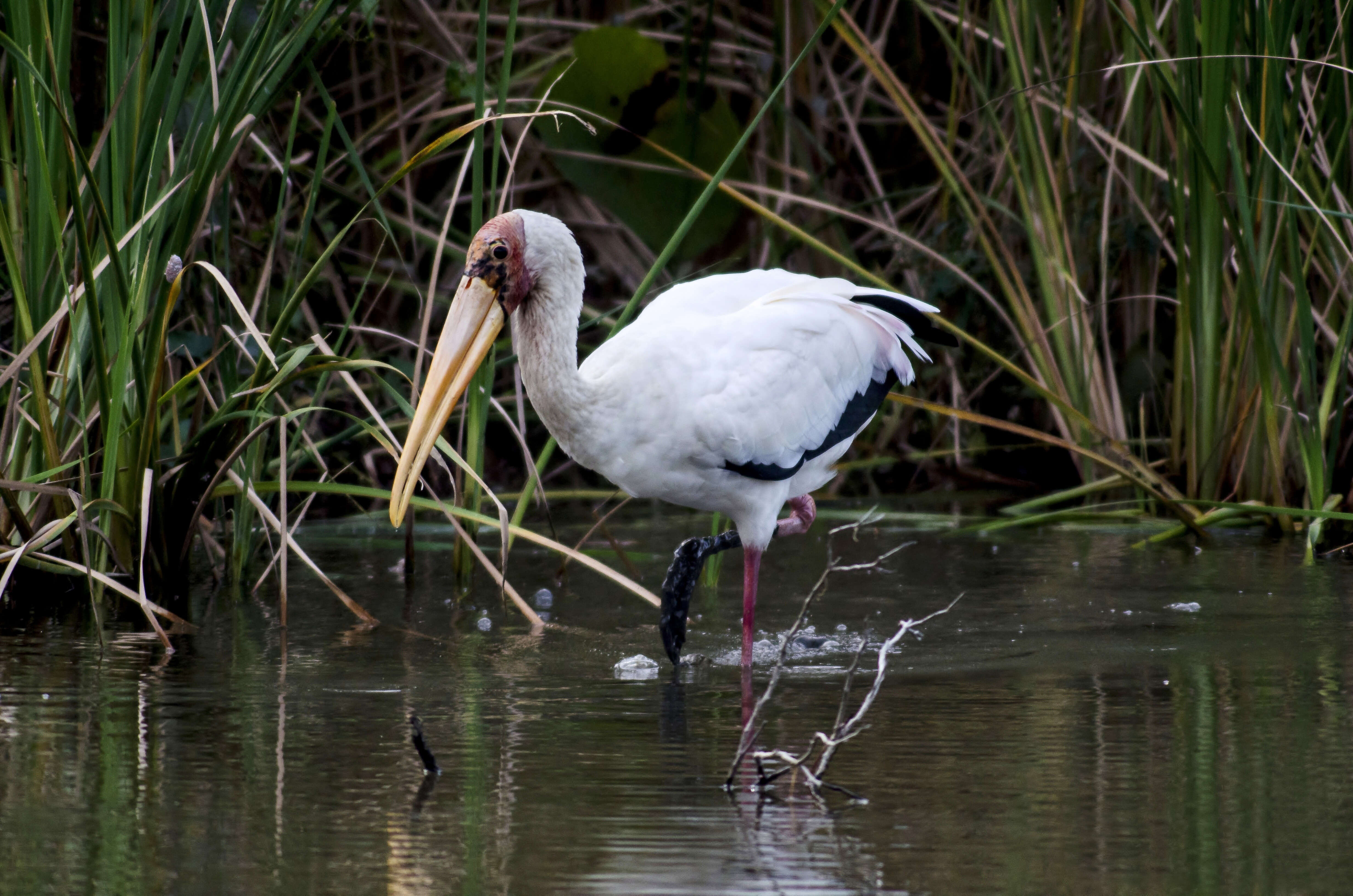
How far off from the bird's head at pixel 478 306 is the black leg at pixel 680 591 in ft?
2.39

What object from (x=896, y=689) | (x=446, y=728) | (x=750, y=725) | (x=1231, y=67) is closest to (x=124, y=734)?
(x=446, y=728)

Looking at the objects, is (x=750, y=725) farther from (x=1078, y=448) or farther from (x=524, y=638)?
(x=1078, y=448)

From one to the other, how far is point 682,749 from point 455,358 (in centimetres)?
133

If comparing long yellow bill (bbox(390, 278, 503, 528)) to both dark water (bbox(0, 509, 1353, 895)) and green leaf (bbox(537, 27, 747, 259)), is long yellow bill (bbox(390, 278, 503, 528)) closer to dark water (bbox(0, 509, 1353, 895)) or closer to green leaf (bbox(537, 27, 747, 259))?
dark water (bbox(0, 509, 1353, 895))

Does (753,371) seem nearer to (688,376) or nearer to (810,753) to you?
(688,376)

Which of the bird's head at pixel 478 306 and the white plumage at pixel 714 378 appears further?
the white plumage at pixel 714 378

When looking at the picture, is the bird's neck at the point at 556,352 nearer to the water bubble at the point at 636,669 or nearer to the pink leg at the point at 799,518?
the water bubble at the point at 636,669

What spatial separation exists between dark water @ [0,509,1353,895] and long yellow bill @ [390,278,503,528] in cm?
57

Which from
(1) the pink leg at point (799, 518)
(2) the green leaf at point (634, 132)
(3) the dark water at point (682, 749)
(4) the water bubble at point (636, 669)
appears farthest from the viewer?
(2) the green leaf at point (634, 132)

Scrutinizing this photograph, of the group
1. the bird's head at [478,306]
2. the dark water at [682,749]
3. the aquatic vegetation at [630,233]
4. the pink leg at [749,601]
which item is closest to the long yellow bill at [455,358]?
the bird's head at [478,306]

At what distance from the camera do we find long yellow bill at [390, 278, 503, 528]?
13.9ft

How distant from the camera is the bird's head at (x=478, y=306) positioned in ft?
13.8

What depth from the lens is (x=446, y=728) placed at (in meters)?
3.54

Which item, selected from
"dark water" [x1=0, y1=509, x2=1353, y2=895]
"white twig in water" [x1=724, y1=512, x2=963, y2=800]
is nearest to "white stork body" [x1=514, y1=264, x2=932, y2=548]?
"dark water" [x1=0, y1=509, x2=1353, y2=895]
